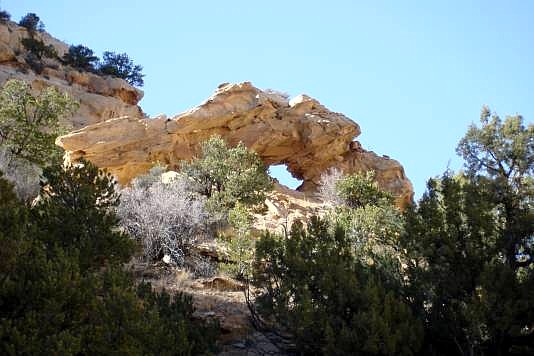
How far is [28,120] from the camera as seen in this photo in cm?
2092

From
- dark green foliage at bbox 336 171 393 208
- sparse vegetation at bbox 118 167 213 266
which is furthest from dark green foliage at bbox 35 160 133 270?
dark green foliage at bbox 336 171 393 208

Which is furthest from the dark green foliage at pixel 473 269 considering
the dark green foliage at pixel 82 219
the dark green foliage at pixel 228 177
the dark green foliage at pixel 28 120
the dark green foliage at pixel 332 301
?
the dark green foliage at pixel 28 120

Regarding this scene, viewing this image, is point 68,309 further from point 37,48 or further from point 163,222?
point 37,48

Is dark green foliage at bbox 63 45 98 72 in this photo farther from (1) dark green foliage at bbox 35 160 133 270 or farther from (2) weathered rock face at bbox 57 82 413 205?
(1) dark green foliage at bbox 35 160 133 270

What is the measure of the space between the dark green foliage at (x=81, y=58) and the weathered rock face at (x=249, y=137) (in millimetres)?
16891

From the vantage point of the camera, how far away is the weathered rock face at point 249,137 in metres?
26.8

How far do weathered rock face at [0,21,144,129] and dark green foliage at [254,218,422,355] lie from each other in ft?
91.0

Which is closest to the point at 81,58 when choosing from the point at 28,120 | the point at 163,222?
the point at 28,120

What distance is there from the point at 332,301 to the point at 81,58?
3923 cm

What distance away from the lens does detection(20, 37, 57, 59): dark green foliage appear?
4056 cm

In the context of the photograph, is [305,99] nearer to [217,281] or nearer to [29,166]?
[29,166]

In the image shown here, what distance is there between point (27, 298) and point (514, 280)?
7.05 meters

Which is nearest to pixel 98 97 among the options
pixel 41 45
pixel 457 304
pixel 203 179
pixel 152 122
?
pixel 41 45

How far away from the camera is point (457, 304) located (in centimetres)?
931
